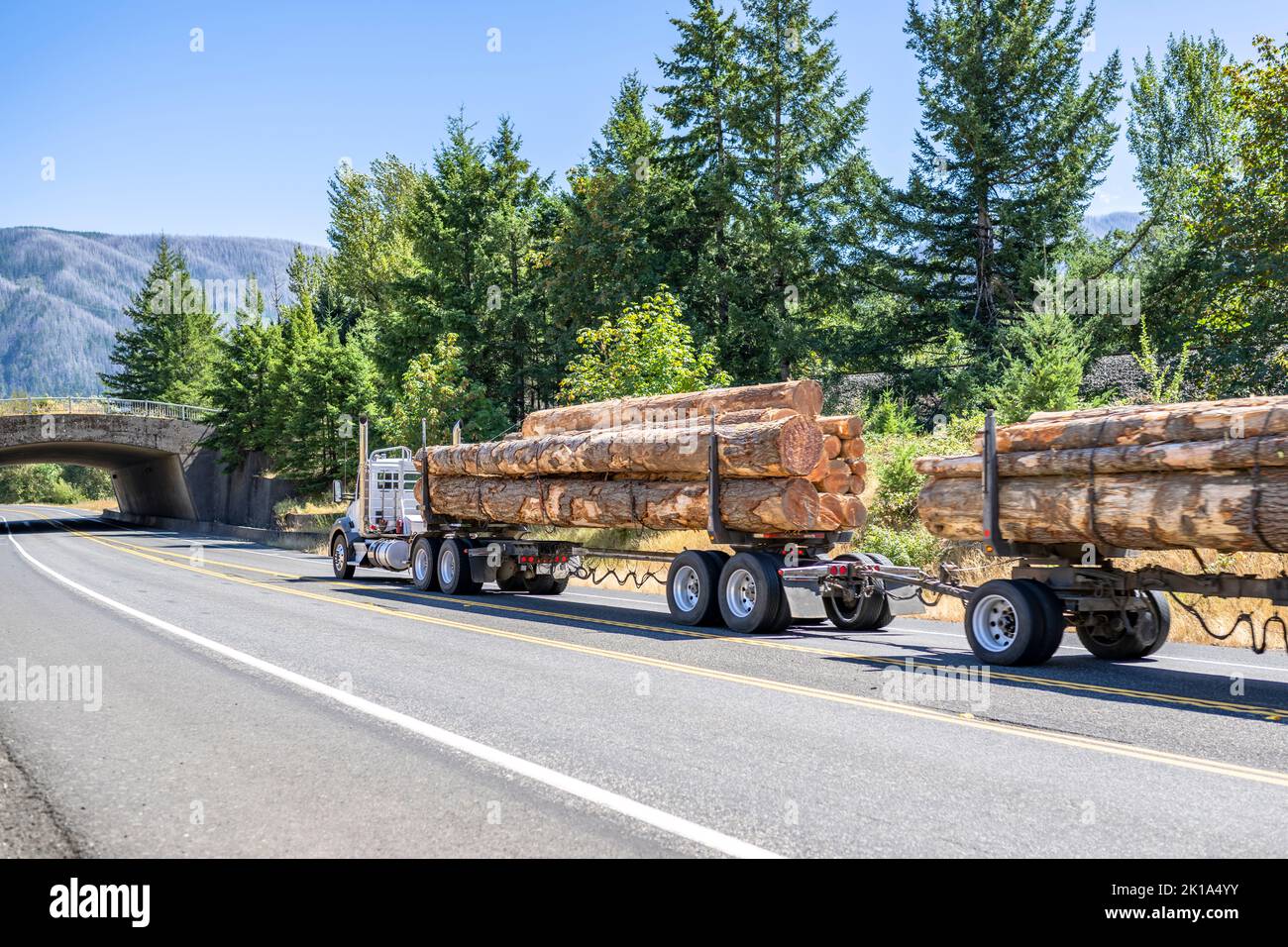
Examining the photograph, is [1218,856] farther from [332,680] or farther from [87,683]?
[87,683]

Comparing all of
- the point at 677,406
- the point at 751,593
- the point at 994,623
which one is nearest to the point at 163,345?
the point at 677,406

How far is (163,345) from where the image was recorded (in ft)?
314

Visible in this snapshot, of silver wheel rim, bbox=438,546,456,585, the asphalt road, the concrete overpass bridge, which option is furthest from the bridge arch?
the asphalt road

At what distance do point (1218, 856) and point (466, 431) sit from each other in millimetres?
36331

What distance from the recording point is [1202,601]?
14.1 metres

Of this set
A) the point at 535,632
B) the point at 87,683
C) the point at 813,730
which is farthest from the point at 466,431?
the point at 813,730

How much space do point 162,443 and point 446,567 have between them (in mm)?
48445

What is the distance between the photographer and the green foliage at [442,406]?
38.6 meters

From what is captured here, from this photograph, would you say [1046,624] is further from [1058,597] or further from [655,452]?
[655,452]

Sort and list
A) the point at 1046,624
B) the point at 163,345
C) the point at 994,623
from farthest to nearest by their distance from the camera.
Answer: the point at 163,345
the point at 994,623
the point at 1046,624

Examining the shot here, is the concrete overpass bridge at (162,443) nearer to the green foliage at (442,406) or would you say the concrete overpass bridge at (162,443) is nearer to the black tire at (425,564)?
the green foliage at (442,406)

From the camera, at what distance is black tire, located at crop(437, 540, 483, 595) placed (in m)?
18.6

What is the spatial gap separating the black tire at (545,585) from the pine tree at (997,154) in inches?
822

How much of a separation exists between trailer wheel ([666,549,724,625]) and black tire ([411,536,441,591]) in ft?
22.6
